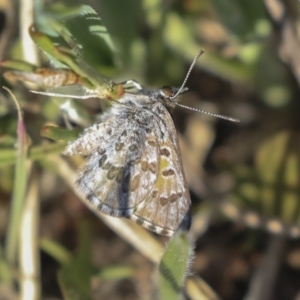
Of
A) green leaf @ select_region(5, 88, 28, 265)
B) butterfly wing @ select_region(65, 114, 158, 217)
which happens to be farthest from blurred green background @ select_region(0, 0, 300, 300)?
butterfly wing @ select_region(65, 114, 158, 217)

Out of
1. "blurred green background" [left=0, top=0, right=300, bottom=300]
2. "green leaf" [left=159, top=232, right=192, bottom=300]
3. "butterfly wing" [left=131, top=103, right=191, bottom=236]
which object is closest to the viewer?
"green leaf" [left=159, top=232, right=192, bottom=300]

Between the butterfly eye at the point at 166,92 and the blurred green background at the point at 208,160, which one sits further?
the blurred green background at the point at 208,160

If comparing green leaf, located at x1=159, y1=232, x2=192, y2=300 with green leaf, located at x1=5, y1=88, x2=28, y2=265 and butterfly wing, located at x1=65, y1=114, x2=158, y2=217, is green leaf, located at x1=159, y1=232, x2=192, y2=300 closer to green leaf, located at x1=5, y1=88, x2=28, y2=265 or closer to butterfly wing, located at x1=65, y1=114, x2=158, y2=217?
butterfly wing, located at x1=65, y1=114, x2=158, y2=217

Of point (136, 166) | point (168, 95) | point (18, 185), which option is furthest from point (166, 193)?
point (18, 185)

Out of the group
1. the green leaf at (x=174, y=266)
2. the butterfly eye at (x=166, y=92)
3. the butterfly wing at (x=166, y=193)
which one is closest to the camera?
the green leaf at (x=174, y=266)

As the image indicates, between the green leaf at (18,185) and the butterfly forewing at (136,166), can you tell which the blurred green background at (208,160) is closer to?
the green leaf at (18,185)

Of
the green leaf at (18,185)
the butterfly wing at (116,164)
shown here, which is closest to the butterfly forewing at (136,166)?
the butterfly wing at (116,164)

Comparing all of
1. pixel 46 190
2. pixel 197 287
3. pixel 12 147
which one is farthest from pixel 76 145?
pixel 46 190

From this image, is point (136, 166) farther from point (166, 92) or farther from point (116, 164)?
point (166, 92)

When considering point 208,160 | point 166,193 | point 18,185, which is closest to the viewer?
point 166,193
